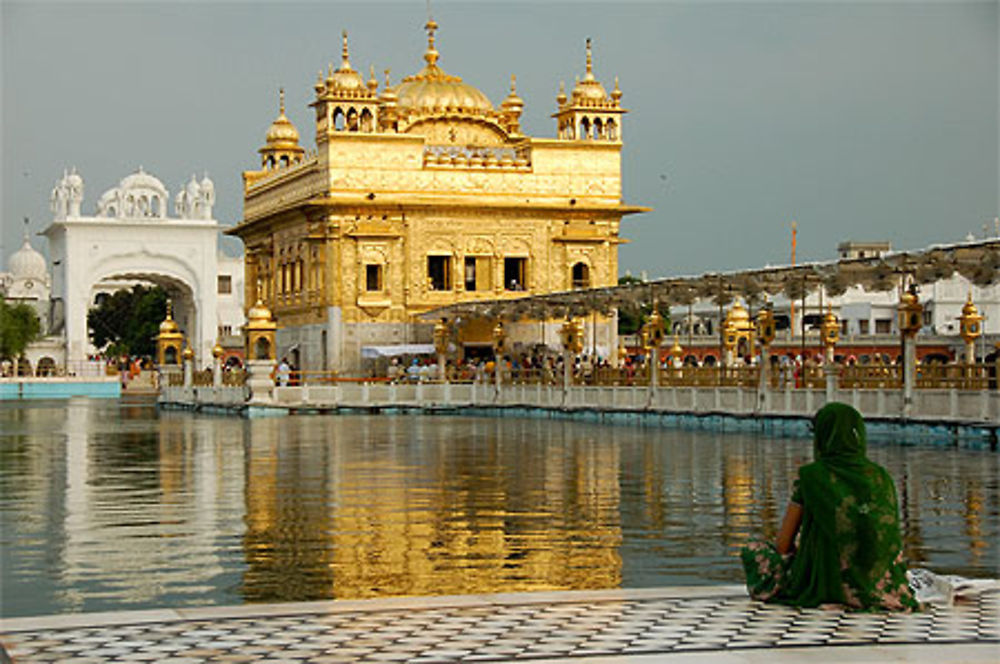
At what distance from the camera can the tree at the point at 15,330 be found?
6994cm

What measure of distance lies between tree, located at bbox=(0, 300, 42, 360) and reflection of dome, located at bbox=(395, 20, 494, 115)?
31.6 meters

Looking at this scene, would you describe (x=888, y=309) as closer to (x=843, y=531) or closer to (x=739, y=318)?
(x=739, y=318)

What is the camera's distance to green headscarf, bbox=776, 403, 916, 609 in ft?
22.9

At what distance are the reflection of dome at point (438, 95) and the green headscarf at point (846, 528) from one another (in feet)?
118

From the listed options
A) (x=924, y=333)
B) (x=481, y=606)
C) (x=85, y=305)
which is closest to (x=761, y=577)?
(x=481, y=606)

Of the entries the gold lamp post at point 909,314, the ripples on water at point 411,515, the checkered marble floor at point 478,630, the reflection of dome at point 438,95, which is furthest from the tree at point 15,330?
the checkered marble floor at point 478,630

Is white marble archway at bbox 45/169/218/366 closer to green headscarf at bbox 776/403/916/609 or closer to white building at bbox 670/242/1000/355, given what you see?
white building at bbox 670/242/1000/355

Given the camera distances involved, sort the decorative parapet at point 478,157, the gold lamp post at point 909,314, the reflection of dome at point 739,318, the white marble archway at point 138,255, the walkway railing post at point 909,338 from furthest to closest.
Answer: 1. the white marble archway at point 138,255
2. the reflection of dome at point 739,318
3. the decorative parapet at point 478,157
4. the gold lamp post at point 909,314
5. the walkway railing post at point 909,338

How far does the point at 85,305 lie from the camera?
7294 centimetres

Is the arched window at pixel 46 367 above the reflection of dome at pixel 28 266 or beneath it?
beneath

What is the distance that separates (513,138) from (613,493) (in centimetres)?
3053

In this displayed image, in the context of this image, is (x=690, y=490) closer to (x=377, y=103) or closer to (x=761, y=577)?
(x=761, y=577)

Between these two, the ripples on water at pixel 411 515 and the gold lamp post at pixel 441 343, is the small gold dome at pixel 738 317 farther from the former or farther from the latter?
the ripples on water at pixel 411 515

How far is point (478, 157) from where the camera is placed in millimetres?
41906
